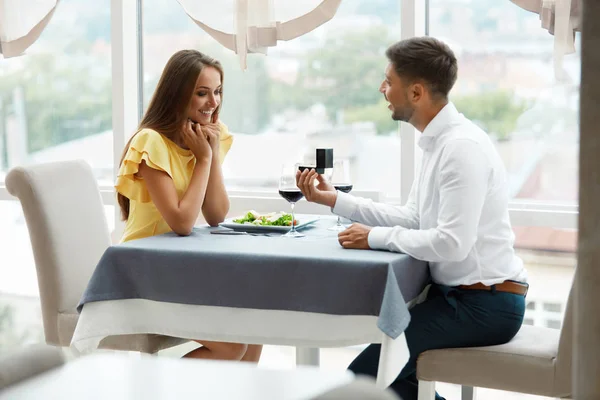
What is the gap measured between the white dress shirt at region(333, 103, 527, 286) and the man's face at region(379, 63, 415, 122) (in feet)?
0.33

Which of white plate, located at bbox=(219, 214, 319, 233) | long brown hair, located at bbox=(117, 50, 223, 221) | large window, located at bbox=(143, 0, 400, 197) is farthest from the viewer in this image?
large window, located at bbox=(143, 0, 400, 197)

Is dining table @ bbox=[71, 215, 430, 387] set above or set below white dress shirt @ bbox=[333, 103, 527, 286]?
below

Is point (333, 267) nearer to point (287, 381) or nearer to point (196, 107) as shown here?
point (196, 107)

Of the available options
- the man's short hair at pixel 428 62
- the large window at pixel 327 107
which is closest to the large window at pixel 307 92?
the large window at pixel 327 107

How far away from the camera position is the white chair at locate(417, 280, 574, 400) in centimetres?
204

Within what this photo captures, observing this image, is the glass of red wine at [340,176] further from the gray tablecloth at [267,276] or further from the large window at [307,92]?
the large window at [307,92]

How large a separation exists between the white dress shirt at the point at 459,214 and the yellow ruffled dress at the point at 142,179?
2.35 ft

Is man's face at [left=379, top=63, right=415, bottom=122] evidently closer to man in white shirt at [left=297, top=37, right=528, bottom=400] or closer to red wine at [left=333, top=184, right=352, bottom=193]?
man in white shirt at [left=297, top=37, right=528, bottom=400]

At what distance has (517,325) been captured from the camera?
85.4 inches

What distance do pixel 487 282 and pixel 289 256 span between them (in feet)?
1.76

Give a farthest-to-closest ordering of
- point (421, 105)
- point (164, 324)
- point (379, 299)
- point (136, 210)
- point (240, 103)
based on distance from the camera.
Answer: point (240, 103)
point (136, 210)
point (421, 105)
point (164, 324)
point (379, 299)

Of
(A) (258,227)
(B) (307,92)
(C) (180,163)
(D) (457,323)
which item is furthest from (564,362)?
(B) (307,92)

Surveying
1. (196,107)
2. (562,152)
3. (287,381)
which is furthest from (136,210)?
(287,381)

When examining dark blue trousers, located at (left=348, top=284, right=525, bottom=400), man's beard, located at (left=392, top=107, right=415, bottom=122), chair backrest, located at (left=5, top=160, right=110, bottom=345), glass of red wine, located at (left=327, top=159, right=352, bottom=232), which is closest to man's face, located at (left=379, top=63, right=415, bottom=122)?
man's beard, located at (left=392, top=107, right=415, bottom=122)
